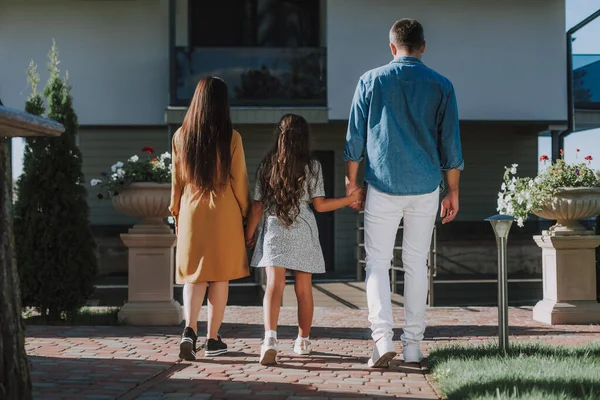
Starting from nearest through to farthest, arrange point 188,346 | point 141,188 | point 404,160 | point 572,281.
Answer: point 404,160, point 188,346, point 141,188, point 572,281

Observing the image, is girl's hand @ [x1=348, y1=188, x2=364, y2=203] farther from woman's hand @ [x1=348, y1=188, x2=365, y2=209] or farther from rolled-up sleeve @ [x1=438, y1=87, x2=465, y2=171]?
rolled-up sleeve @ [x1=438, y1=87, x2=465, y2=171]

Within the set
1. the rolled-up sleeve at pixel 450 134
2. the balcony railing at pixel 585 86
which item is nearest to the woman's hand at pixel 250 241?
the rolled-up sleeve at pixel 450 134

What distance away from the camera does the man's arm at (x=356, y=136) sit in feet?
15.8

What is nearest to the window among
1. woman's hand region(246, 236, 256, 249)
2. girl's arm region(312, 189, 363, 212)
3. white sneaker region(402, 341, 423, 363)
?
woman's hand region(246, 236, 256, 249)

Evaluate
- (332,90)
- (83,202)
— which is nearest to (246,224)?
(83,202)

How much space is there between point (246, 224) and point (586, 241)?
3642mm

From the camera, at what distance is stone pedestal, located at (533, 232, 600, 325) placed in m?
7.43

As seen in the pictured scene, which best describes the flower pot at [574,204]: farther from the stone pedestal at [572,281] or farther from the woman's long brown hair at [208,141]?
the woman's long brown hair at [208,141]

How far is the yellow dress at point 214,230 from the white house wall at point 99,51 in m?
11.6

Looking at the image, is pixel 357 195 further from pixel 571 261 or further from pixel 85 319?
pixel 85 319

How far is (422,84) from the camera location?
480 cm

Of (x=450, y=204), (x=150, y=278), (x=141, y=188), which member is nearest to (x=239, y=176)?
(x=450, y=204)

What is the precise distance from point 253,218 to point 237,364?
90 centimetres

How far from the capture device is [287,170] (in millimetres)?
5078
